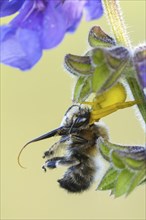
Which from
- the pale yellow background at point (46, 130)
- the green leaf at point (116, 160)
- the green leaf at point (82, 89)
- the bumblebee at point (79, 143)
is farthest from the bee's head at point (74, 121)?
the pale yellow background at point (46, 130)

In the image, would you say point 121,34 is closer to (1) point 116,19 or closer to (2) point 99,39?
(1) point 116,19

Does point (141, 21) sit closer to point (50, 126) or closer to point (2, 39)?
point (50, 126)

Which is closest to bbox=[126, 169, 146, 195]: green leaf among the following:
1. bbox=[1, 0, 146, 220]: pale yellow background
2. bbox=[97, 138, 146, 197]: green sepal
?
bbox=[97, 138, 146, 197]: green sepal

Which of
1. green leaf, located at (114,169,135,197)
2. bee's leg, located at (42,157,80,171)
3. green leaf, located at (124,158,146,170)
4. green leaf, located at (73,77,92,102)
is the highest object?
green leaf, located at (73,77,92,102)

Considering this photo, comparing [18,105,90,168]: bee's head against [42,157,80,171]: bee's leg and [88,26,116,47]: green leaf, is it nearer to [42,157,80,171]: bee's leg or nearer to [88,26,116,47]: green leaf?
[42,157,80,171]: bee's leg

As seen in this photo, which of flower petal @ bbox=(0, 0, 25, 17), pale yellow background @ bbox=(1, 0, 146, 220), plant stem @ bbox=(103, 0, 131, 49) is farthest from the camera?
pale yellow background @ bbox=(1, 0, 146, 220)

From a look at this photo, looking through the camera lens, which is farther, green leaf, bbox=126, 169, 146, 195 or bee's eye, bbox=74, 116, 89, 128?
bee's eye, bbox=74, 116, 89, 128
